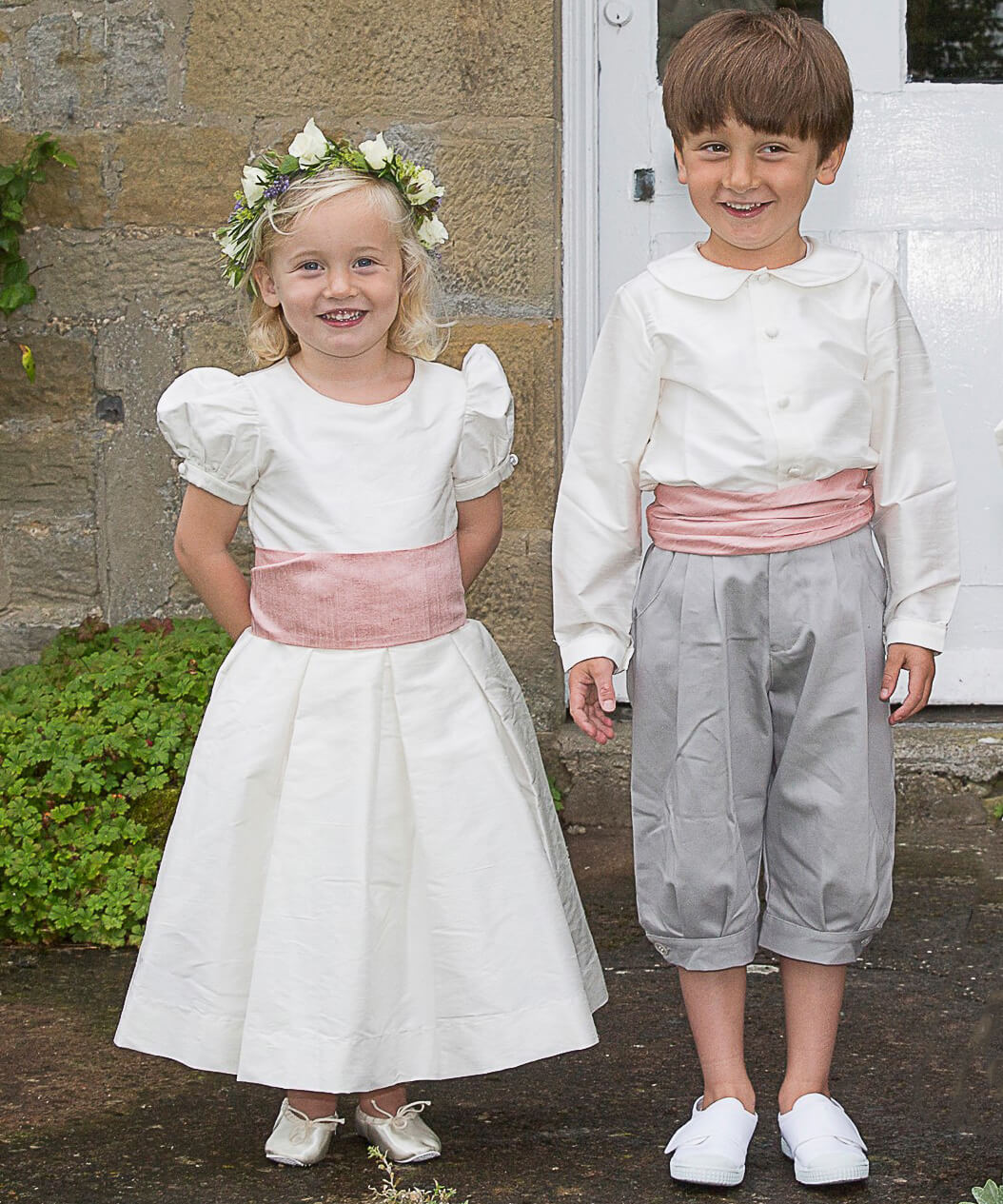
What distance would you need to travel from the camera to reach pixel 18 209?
12.9 feet

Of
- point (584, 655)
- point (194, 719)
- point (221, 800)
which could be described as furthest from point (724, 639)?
point (194, 719)

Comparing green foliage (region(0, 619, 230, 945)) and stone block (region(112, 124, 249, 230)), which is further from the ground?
stone block (region(112, 124, 249, 230))

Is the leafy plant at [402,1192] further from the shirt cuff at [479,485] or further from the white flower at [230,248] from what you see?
the white flower at [230,248]

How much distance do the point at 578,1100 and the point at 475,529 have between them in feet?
2.95

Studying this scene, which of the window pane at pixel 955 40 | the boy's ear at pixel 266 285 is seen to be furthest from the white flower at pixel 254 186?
the window pane at pixel 955 40

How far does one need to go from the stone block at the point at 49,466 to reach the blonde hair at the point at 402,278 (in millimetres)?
1621

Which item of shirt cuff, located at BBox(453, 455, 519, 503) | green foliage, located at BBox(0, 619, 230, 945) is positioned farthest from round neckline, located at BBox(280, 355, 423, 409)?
green foliage, located at BBox(0, 619, 230, 945)

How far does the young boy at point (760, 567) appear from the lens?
7.48 feet

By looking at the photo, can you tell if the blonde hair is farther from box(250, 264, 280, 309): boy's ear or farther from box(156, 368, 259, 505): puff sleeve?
box(156, 368, 259, 505): puff sleeve

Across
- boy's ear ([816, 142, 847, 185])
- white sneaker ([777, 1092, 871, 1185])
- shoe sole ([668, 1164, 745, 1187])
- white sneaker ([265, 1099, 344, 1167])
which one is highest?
boy's ear ([816, 142, 847, 185])

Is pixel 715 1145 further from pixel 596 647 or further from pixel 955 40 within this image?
pixel 955 40

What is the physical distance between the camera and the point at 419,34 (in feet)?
12.8

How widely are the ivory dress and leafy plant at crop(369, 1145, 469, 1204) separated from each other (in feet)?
0.41

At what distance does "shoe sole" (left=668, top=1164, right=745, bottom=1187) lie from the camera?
7.43 ft
